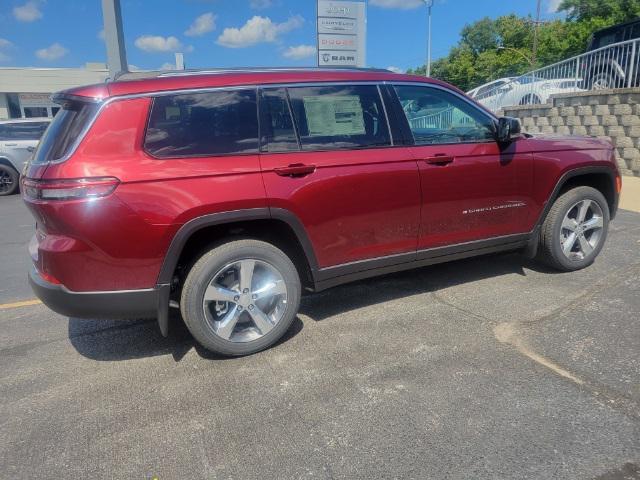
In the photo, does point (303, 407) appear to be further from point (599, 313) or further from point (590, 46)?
point (590, 46)

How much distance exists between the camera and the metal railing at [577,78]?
9648 mm

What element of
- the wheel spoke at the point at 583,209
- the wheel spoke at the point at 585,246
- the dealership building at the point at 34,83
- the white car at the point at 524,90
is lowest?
the wheel spoke at the point at 585,246

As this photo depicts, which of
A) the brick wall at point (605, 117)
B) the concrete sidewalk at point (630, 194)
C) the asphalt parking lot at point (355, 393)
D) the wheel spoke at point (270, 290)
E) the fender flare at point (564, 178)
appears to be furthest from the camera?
the brick wall at point (605, 117)

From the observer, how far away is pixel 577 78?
11266 mm

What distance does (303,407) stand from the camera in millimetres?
2678

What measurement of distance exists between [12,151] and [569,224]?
12.4m

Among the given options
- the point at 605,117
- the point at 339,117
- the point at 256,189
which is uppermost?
the point at 605,117

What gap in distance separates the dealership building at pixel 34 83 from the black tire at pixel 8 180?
32582mm

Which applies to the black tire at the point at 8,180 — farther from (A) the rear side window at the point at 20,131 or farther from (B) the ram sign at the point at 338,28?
(B) the ram sign at the point at 338,28

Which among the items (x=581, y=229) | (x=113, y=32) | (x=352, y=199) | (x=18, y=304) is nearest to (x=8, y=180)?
(x=113, y=32)

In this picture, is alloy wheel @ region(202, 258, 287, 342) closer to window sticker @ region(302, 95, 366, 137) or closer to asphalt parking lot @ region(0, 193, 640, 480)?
asphalt parking lot @ region(0, 193, 640, 480)

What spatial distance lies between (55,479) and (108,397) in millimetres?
669

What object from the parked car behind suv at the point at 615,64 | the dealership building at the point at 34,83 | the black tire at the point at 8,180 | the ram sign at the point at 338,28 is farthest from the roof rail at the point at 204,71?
the dealership building at the point at 34,83

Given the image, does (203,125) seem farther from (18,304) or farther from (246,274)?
(18,304)
